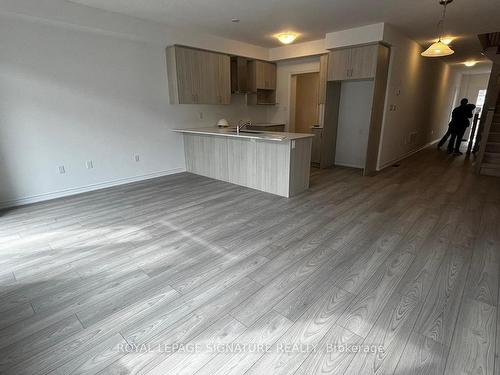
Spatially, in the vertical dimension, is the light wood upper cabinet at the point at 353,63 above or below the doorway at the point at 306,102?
above

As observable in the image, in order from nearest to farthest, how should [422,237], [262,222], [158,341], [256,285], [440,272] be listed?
[158,341], [256,285], [440,272], [422,237], [262,222]

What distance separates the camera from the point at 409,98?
657cm

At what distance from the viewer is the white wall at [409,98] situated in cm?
552

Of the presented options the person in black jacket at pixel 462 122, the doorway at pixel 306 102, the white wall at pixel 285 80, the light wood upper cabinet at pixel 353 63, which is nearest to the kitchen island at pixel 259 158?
the light wood upper cabinet at pixel 353 63

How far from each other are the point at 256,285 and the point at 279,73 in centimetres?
647

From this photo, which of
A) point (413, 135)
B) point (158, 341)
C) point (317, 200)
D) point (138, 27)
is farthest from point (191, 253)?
point (413, 135)

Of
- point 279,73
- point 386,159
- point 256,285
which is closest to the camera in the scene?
point 256,285

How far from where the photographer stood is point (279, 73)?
7199 mm

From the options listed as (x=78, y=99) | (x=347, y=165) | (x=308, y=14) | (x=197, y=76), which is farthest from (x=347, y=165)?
(x=78, y=99)

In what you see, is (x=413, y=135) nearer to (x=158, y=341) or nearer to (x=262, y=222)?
(x=262, y=222)

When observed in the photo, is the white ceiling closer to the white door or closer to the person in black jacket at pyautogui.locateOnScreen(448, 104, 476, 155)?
the white door

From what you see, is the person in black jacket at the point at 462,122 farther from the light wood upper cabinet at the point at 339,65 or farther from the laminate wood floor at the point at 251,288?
the laminate wood floor at the point at 251,288

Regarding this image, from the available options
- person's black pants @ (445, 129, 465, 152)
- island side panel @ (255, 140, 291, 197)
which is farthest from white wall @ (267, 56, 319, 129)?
person's black pants @ (445, 129, 465, 152)

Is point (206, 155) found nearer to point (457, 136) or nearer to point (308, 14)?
point (308, 14)
